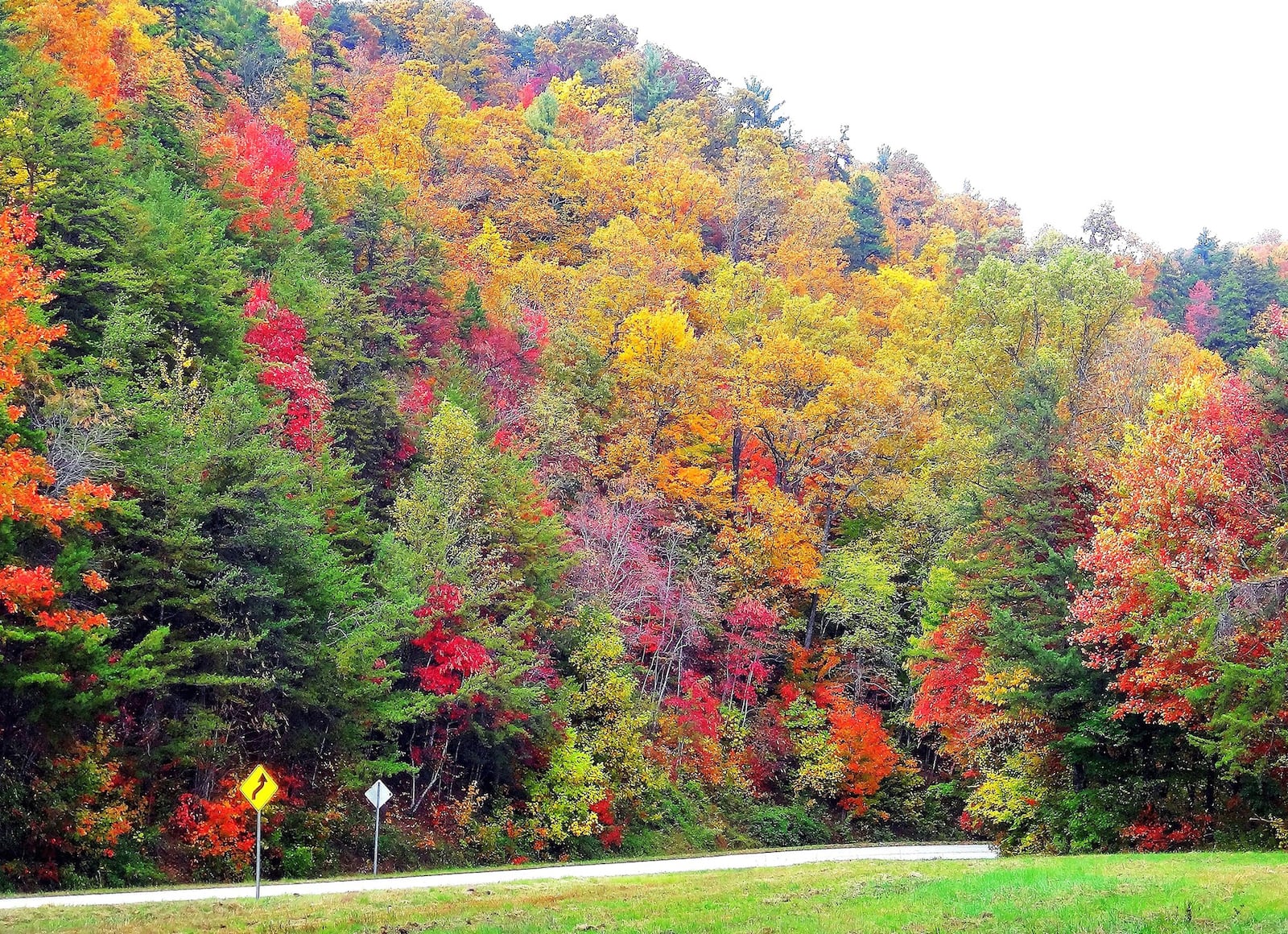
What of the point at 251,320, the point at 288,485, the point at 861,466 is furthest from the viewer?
the point at 861,466

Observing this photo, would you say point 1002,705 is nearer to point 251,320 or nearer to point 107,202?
point 251,320

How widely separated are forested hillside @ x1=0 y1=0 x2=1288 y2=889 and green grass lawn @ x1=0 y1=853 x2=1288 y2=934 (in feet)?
20.5

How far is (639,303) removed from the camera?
56.1 metres

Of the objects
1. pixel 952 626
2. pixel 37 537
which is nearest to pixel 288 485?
pixel 37 537

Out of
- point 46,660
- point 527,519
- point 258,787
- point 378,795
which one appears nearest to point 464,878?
point 378,795

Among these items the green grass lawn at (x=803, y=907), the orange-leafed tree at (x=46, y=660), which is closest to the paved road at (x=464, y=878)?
the green grass lawn at (x=803, y=907)

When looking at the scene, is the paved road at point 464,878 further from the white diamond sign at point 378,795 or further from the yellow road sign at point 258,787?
the white diamond sign at point 378,795

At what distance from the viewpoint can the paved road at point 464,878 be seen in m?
16.9

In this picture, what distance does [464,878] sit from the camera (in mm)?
21938

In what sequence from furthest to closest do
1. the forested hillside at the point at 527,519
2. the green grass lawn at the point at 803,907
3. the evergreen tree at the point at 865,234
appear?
the evergreen tree at the point at 865,234, the forested hillside at the point at 527,519, the green grass lawn at the point at 803,907

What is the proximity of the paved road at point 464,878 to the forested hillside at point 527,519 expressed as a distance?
3.55 metres

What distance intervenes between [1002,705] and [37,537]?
92.2ft

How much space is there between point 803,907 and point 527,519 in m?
22.3

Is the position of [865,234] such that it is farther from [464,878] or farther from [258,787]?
[258,787]
